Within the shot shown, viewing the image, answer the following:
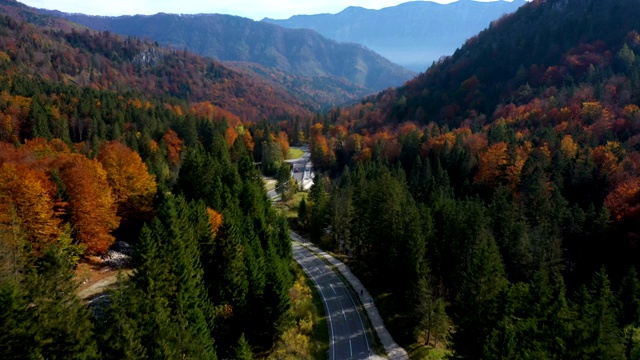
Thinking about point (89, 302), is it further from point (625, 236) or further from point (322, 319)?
point (625, 236)

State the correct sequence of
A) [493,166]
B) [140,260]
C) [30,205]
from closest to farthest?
[140,260]
[30,205]
[493,166]

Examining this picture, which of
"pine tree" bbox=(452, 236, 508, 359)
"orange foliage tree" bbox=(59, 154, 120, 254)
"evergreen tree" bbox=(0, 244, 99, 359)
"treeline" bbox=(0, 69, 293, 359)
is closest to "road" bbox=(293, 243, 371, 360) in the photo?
"treeline" bbox=(0, 69, 293, 359)

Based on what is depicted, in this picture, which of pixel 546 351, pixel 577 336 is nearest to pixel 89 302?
pixel 546 351

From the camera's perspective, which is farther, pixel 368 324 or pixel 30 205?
pixel 368 324

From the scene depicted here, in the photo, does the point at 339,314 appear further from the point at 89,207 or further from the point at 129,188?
the point at 129,188

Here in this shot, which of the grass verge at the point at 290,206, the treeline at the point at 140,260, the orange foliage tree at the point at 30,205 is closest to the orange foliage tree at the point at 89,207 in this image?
the treeline at the point at 140,260

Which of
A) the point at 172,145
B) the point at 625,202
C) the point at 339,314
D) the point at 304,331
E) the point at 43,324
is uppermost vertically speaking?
the point at 43,324

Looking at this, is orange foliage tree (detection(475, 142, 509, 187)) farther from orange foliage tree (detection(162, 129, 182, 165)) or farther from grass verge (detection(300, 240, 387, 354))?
orange foliage tree (detection(162, 129, 182, 165))

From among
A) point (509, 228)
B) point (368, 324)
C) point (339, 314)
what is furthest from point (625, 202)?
point (339, 314)
